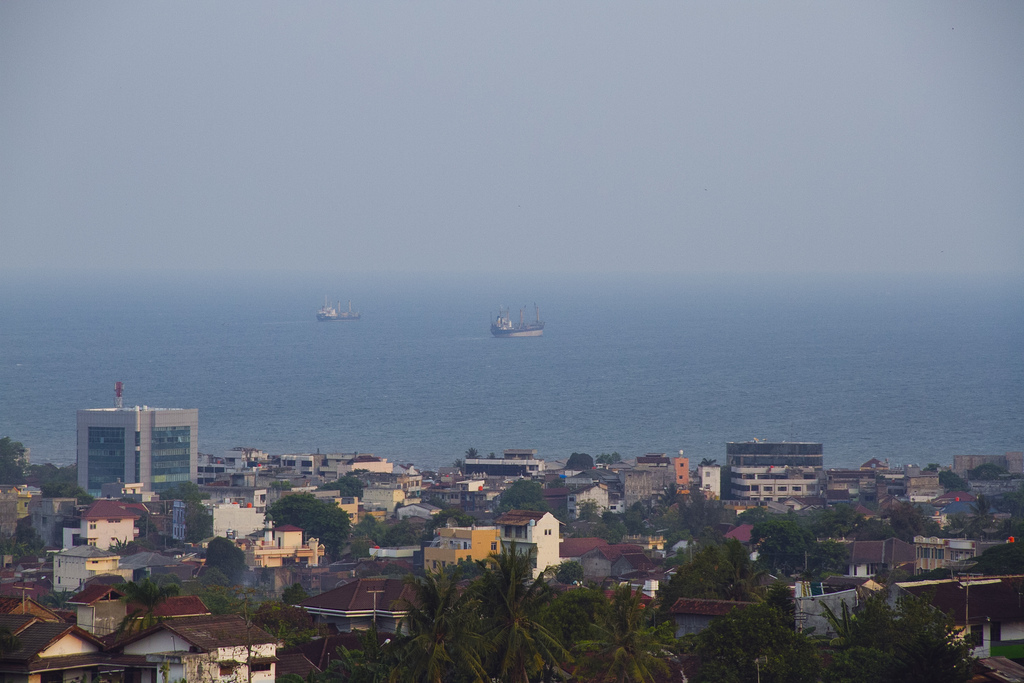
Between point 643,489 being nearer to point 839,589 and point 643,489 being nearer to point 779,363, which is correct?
point 839,589

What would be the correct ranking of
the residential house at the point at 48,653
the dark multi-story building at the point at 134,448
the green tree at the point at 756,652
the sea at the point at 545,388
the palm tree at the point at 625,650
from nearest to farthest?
the residential house at the point at 48,653
the palm tree at the point at 625,650
the green tree at the point at 756,652
the dark multi-story building at the point at 134,448
the sea at the point at 545,388

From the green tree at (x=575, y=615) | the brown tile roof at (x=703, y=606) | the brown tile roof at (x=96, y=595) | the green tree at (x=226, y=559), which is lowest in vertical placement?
the green tree at (x=226, y=559)

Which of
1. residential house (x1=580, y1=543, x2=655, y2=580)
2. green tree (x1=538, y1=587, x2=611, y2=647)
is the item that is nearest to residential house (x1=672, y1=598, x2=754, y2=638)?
green tree (x1=538, y1=587, x2=611, y2=647)

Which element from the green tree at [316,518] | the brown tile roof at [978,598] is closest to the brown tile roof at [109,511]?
the green tree at [316,518]

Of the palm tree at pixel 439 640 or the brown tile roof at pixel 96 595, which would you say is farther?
the brown tile roof at pixel 96 595

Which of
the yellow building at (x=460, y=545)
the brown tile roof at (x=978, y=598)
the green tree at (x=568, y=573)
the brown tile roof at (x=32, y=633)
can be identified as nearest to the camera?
the brown tile roof at (x=32, y=633)

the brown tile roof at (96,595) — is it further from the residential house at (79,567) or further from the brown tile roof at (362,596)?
the residential house at (79,567)

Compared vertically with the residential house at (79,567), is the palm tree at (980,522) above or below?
above
